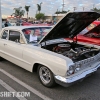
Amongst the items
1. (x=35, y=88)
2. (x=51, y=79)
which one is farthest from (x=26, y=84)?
(x=51, y=79)

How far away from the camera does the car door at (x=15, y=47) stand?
13.7 ft

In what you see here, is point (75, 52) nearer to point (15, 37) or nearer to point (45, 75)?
point (45, 75)

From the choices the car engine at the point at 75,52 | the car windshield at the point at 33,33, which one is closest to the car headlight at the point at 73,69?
the car engine at the point at 75,52

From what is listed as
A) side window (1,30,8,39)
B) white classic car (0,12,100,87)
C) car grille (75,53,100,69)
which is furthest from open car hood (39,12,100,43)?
side window (1,30,8,39)

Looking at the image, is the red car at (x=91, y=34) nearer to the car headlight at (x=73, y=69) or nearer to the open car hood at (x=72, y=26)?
the open car hood at (x=72, y=26)

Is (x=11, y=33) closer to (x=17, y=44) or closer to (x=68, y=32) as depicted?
(x=17, y=44)

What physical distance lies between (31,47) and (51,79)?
1.01 metres

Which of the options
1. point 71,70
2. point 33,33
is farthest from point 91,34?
point 71,70

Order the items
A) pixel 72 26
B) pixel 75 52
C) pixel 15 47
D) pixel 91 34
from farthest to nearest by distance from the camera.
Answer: pixel 91 34, pixel 72 26, pixel 15 47, pixel 75 52

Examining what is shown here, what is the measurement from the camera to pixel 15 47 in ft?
14.2

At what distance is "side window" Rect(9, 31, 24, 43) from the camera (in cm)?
429

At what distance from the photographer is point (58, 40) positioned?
16.1 feet

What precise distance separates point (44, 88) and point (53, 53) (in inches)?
35.8

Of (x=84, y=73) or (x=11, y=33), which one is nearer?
(x=84, y=73)
